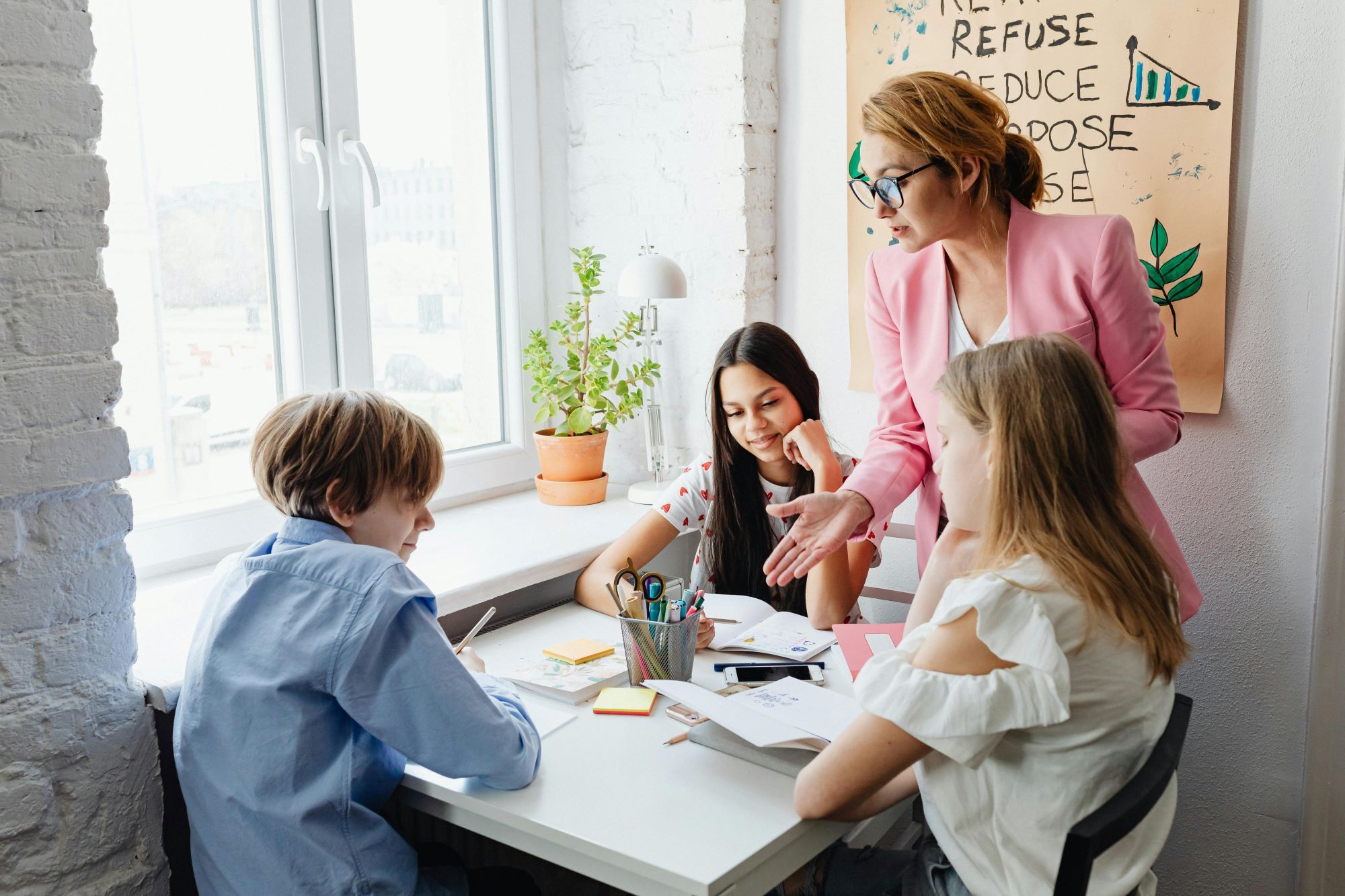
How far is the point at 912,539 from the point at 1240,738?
76 centimetres

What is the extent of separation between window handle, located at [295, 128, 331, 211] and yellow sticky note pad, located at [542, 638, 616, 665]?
1.05 metres

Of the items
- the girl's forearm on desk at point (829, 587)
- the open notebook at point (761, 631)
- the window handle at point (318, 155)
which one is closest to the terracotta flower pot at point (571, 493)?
the open notebook at point (761, 631)

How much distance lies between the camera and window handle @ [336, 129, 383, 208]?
2.21 metres

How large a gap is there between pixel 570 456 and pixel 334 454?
1180 millimetres

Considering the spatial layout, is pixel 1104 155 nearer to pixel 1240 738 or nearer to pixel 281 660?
pixel 1240 738

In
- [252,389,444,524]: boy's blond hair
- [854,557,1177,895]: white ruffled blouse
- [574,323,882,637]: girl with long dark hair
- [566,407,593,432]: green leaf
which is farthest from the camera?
[566,407,593,432]: green leaf

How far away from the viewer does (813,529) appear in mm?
1694

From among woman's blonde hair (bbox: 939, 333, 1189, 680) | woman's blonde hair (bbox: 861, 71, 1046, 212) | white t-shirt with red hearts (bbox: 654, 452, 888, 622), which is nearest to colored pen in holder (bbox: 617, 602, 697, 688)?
woman's blonde hair (bbox: 939, 333, 1189, 680)

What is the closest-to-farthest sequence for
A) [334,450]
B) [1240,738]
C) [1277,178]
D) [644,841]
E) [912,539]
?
[644,841]
[334,450]
[1277,178]
[1240,738]
[912,539]

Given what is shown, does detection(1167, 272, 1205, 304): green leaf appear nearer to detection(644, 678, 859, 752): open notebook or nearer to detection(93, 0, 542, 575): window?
detection(644, 678, 859, 752): open notebook

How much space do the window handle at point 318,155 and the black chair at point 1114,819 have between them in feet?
5.91

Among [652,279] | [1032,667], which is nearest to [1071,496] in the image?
[1032,667]

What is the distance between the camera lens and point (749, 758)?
1346 mm

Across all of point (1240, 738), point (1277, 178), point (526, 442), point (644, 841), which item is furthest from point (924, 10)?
point (644, 841)
